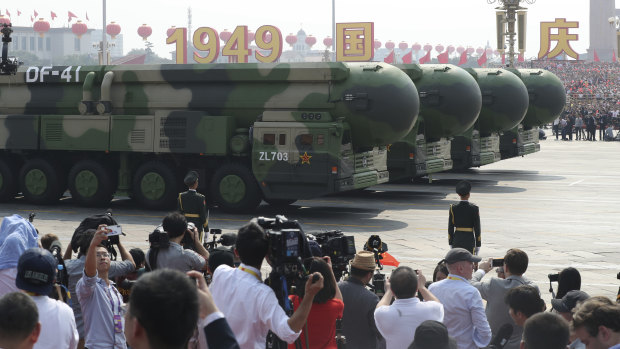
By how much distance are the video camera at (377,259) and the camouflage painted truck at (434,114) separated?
1383cm

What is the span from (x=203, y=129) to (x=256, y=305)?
1383 cm

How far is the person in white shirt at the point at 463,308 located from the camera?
22.6 feet

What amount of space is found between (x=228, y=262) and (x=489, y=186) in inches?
755

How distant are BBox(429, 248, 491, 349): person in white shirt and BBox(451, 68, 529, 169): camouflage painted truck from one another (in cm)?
1865

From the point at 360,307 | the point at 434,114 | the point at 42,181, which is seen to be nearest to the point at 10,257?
the point at 360,307

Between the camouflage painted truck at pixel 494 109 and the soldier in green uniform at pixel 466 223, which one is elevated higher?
the camouflage painted truck at pixel 494 109

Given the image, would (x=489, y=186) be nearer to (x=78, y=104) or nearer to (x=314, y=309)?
(x=78, y=104)

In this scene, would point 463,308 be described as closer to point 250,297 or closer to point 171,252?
point 250,297

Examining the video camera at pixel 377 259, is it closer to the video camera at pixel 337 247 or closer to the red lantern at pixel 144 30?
the video camera at pixel 337 247

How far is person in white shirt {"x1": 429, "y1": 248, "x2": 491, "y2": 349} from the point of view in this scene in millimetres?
6883

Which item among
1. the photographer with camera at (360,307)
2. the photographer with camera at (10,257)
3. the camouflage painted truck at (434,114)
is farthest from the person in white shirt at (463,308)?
the camouflage painted truck at (434,114)

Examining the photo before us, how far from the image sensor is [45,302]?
5434 mm

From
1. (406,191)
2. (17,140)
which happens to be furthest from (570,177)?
(17,140)

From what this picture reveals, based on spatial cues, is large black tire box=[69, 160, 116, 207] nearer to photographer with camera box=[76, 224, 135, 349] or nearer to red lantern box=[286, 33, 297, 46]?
photographer with camera box=[76, 224, 135, 349]
